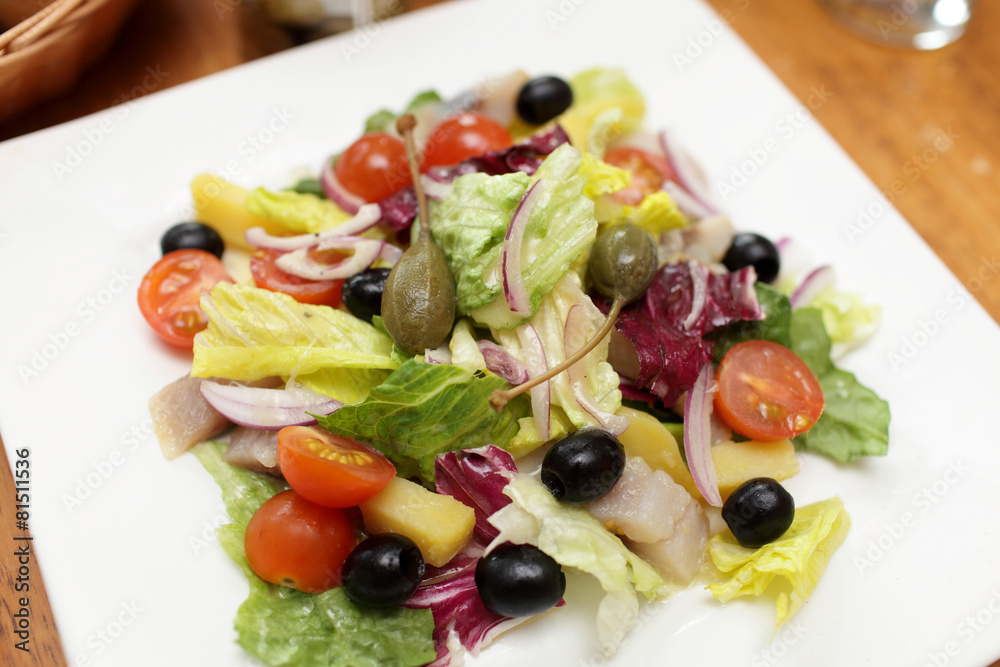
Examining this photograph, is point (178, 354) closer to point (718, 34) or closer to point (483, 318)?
point (483, 318)

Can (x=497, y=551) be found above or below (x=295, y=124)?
below

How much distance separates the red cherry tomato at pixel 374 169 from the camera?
10.00ft

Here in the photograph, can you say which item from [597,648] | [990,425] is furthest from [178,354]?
[990,425]

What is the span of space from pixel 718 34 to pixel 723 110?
437 mm

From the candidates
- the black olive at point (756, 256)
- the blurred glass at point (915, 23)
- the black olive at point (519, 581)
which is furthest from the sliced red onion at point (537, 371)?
the blurred glass at point (915, 23)

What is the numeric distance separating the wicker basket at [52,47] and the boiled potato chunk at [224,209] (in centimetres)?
76

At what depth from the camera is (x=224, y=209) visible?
3.01m

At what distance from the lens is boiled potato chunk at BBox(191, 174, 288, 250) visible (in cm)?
300

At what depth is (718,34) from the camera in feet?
12.5

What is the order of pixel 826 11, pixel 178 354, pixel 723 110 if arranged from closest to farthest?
pixel 178 354
pixel 723 110
pixel 826 11
